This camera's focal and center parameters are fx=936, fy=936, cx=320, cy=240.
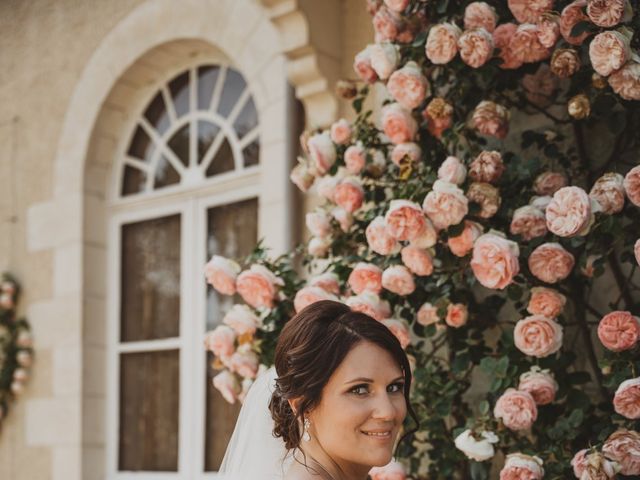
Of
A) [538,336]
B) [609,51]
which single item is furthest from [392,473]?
[609,51]

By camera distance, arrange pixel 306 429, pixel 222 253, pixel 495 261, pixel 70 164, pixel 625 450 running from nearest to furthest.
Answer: pixel 306 429
pixel 625 450
pixel 495 261
pixel 222 253
pixel 70 164

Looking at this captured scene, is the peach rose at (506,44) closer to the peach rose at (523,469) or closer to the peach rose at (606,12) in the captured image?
the peach rose at (606,12)

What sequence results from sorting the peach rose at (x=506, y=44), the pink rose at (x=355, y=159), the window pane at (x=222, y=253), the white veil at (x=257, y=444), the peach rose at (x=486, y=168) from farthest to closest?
the window pane at (x=222, y=253) → the pink rose at (x=355, y=159) → the peach rose at (x=506, y=44) → the peach rose at (x=486, y=168) → the white veil at (x=257, y=444)

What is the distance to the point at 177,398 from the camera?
18.2 feet

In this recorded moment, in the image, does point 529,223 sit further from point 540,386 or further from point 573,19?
point 573,19

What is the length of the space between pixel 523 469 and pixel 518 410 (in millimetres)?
179

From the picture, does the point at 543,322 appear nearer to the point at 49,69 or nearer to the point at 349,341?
the point at 349,341

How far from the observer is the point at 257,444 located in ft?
8.31

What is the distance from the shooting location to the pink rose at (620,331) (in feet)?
9.12

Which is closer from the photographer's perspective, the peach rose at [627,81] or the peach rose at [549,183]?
the peach rose at [627,81]

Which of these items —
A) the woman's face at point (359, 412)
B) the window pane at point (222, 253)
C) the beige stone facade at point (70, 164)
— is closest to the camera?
the woman's face at point (359, 412)

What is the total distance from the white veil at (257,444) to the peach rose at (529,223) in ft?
3.08

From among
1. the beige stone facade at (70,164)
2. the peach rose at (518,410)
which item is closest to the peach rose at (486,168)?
the peach rose at (518,410)

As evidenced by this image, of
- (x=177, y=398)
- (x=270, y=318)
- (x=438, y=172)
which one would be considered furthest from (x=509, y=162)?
(x=177, y=398)
